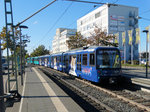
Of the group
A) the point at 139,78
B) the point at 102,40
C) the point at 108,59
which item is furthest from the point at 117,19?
the point at 108,59

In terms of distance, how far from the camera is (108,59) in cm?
1034

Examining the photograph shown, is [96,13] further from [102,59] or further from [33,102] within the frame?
[33,102]

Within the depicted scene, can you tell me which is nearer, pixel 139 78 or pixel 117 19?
pixel 139 78

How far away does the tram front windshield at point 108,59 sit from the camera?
10164 mm

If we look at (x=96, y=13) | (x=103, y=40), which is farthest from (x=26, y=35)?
(x=96, y=13)

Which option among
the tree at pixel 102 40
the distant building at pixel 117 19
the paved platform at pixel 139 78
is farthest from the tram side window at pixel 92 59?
the distant building at pixel 117 19

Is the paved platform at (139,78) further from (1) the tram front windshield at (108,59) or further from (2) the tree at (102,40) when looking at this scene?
(2) the tree at (102,40)

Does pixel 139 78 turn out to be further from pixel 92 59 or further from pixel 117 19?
pixel 117 19

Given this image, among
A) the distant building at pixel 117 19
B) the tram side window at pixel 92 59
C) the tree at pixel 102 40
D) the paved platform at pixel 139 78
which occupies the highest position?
the distant building at pixel 117 19

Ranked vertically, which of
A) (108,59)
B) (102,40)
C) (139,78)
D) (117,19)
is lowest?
(139,78)

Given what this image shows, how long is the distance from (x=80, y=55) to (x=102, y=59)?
303 cm

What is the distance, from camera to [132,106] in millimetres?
6586

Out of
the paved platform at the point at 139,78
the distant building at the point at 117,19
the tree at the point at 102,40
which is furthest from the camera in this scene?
the distant building at the point at 117,19

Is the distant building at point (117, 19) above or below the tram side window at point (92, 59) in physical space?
above
